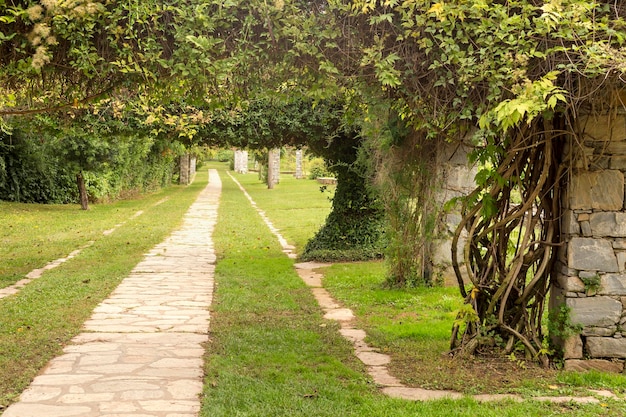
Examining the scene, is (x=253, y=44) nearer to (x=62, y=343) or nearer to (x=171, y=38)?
(x=171, y=38)

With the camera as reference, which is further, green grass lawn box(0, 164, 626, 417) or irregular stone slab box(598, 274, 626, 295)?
irregular stone slab box(598, 274, 626, 295)

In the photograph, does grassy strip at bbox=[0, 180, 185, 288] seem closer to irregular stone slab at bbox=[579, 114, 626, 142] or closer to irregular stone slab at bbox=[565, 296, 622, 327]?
irregular stone slab at bbox=[565, 296, 622, 327]

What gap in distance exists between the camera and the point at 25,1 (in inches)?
187

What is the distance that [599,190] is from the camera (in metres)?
5.35

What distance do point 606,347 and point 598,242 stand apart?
86cm

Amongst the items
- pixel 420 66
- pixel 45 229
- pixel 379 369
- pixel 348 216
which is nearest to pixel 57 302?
pixel 379 369

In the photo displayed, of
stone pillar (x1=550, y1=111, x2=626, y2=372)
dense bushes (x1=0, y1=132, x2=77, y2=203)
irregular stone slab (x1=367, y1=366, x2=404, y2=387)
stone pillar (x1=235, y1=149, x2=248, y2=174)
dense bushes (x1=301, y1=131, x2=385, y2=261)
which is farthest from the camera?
stone pillar (x1=235, y1=149, x2=248, y2=174)

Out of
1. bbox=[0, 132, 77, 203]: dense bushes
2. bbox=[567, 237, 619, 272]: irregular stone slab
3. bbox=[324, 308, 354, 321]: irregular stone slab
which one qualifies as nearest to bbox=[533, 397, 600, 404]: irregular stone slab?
bbox=[567, 237, 619, 272]: irregular stone slab

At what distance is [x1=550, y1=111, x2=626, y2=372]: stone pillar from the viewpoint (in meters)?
5.33

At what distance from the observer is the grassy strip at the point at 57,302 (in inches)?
216

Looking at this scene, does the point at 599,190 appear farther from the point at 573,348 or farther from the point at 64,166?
the point at 64,166

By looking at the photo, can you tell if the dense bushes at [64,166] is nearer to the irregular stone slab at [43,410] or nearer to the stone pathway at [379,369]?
the stone pathway at [379,369]

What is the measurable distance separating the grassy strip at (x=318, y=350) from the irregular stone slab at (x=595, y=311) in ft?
1.61

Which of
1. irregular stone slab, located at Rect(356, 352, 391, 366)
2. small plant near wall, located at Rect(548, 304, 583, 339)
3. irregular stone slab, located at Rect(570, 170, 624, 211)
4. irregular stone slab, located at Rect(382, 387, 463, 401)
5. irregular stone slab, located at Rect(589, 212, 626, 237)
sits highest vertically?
irregular stone slab, located at Rect(570, 170, 624, 211)
